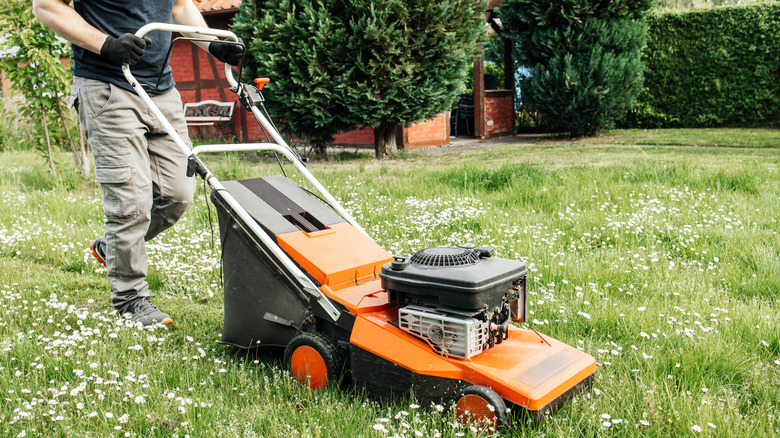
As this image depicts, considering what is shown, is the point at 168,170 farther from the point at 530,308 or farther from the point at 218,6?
the point at 218,6

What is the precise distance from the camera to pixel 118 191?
302 centimetres

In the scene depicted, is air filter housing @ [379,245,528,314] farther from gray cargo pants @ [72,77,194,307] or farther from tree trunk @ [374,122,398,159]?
tree trunk @ [374,122,398,159]

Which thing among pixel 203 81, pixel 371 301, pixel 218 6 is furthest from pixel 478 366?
pixel 203 81

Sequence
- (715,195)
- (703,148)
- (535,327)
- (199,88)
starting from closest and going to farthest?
(535,327)
(715,195)
(703,148)
(199,88)

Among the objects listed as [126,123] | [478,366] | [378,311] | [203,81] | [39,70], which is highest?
[203,81]

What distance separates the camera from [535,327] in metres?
2.95

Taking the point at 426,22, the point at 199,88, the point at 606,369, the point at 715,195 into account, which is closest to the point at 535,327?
the point at 606,369

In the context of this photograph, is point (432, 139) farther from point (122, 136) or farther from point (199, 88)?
point (122, 136)

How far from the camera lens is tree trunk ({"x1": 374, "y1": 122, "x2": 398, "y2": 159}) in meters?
9.53

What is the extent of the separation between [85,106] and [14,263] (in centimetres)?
184

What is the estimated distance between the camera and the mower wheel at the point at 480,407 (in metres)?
1.99

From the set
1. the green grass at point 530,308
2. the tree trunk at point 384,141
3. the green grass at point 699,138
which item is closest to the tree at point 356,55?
the tree trunk at point 384,141

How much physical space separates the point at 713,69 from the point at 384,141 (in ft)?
26.6

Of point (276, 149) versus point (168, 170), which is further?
point (168, 170)
